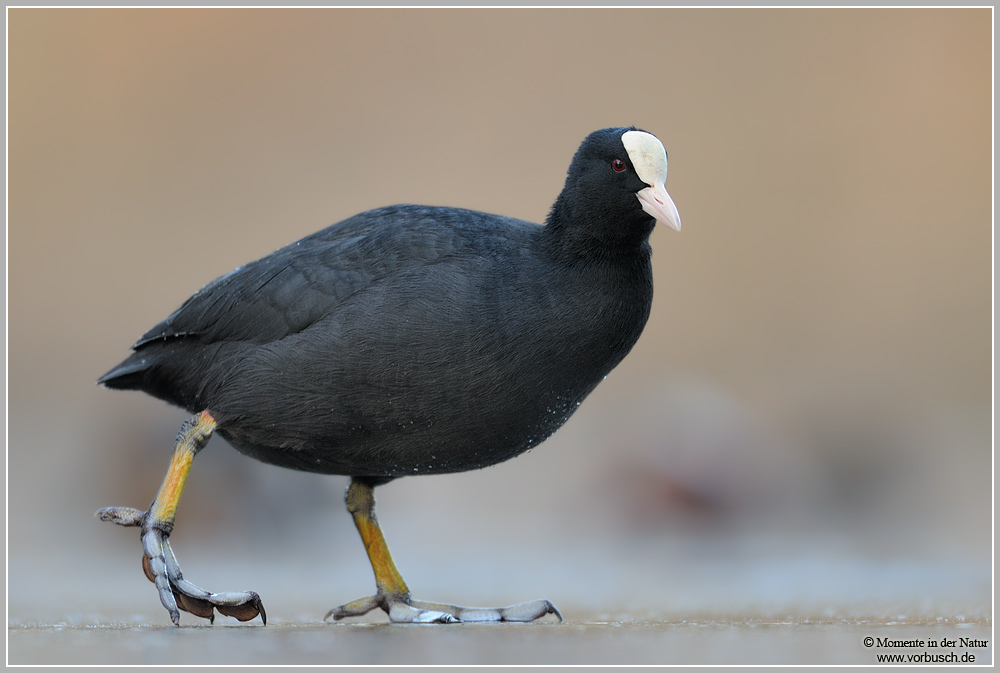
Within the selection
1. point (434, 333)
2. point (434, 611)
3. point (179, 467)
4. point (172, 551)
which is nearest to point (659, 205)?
point (434, 333)

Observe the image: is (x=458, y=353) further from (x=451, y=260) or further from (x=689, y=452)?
(x=689, y=452)

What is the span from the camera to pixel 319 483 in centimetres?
800

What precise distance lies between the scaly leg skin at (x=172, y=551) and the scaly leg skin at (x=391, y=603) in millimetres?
702

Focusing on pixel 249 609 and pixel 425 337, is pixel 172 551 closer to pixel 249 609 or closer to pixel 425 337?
pixel 249 609

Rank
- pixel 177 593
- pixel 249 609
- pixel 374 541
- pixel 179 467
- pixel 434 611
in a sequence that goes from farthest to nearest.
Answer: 1. pixel 374 541
2. pixel 434 611
3. pixel 179 467
4. pixel 177 593
5. pixel 249 609

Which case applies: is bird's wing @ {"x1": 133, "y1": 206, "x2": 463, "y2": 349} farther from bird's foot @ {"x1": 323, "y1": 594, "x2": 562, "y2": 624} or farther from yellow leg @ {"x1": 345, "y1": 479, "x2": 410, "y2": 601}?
bird's foot @ {"x1": 323, "y1": 594, "x2": 562, "y2": 624}

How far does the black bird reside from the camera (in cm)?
377

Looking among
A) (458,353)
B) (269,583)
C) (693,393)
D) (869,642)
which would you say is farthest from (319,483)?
(869,642)

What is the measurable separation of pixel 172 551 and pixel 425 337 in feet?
3.77

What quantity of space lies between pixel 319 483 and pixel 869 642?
5309mm

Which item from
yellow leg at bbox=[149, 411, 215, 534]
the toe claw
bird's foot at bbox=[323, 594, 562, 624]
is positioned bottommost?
bird's foot at bbox=[323, 594, 562, 624]

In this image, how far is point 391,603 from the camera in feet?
14.5

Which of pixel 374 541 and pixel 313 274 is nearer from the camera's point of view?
pixel 313 274

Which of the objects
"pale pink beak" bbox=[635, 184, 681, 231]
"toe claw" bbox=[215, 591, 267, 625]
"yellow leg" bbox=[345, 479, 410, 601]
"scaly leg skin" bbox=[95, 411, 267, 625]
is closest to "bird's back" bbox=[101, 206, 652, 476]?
"scaly leg skin" bbox=[95, 411, 267, 625]
